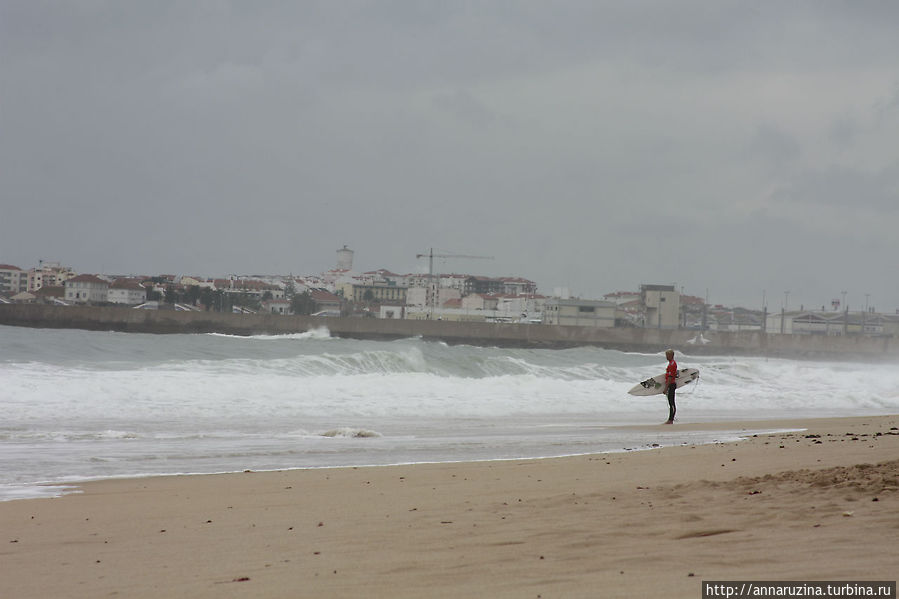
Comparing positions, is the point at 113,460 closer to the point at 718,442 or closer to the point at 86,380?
the point at 718,442

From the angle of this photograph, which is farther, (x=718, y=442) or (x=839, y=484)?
(x=718, y=442)

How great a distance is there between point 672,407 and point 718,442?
15.5 feet

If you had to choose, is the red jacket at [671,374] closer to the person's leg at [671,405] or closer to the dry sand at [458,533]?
the person's leg at [671,405]

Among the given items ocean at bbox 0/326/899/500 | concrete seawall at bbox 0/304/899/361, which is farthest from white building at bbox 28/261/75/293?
ocean at bbox 0/326/899/500

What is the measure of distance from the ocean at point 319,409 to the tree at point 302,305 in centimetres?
7806

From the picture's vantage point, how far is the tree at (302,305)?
115 meters

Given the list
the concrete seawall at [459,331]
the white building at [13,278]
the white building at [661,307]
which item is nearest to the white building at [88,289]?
the concrete seawall at [459,331]

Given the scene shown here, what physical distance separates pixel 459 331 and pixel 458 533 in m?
75.8

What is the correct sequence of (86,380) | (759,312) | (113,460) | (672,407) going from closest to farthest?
(113,460) → (672,407) → (86,380) → (759,312)

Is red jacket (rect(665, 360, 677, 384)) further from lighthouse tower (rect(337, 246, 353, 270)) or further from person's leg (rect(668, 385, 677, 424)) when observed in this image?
lighthouse tower (rect(337, 246, 353, 270))

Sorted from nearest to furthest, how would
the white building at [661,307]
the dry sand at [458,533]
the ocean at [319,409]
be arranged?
the dry sand at [458,533], the ocean at [319,409], the white building at [661,307]

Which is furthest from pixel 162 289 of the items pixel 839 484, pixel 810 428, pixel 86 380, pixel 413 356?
pixel 839 484

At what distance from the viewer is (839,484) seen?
6973mm

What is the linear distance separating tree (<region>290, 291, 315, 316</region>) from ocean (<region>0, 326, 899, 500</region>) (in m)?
78.1
